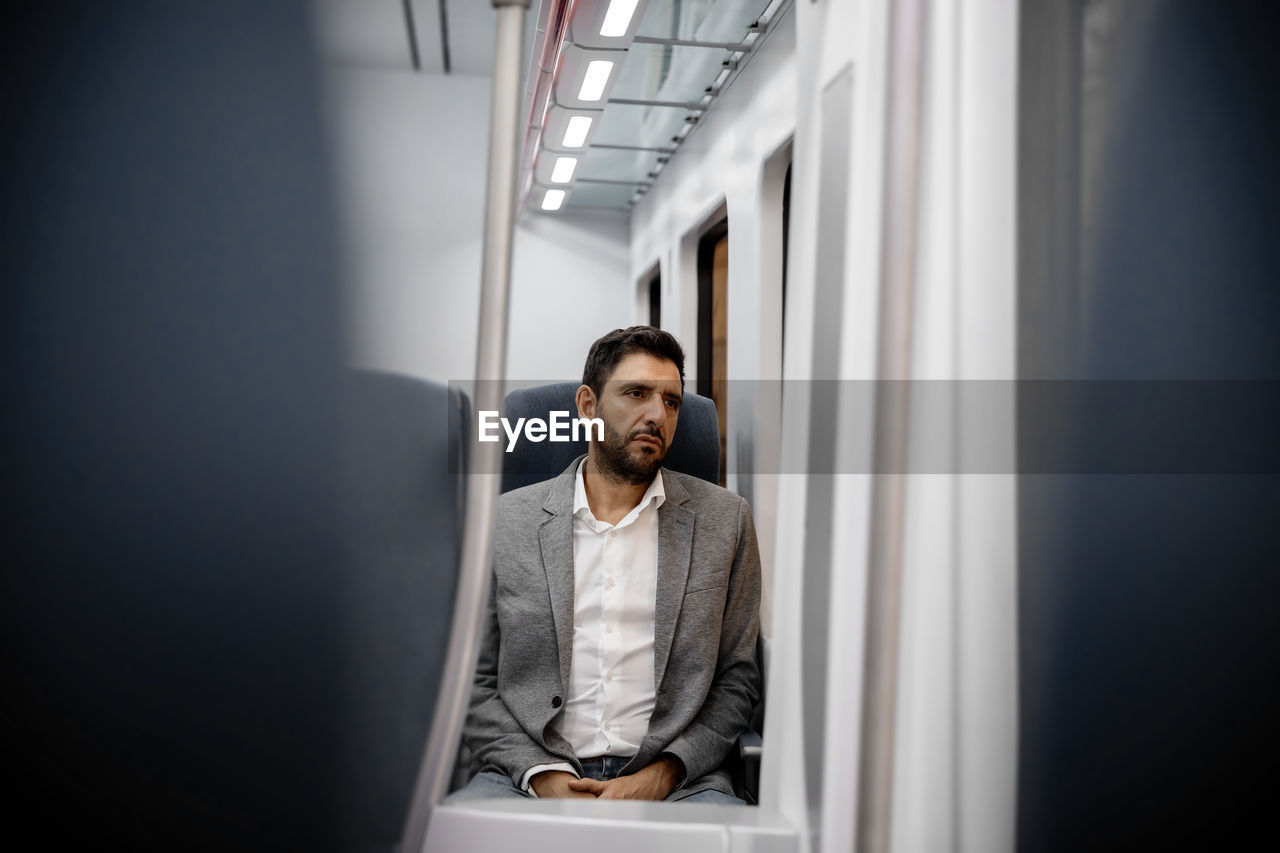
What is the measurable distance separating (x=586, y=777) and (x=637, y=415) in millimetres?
709

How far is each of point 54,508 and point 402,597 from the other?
28 centimetres

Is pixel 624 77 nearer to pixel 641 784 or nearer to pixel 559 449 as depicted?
pixel 559 449

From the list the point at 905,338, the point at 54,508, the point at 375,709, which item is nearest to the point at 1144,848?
the point at 905,338

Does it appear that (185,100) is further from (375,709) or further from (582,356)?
(582,356)

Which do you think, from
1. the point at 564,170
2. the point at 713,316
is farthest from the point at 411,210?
the point at 713,316

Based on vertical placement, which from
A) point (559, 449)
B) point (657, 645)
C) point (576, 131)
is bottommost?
point (657, 645)

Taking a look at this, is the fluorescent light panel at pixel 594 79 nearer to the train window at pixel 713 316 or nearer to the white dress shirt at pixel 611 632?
the train window at pixel 713 316

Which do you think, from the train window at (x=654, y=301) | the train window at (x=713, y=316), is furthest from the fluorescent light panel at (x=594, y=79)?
the train window at (x=654, y=301)

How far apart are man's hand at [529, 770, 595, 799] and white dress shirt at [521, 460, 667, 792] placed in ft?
0.31

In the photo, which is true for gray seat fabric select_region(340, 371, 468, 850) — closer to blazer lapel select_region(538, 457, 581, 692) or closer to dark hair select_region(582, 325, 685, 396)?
blazer lapel select_region(538, 457, 581, 692)

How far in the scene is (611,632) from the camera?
5.53ft

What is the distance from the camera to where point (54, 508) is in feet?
2.26

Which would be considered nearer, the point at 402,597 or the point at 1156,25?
the point at 402,597

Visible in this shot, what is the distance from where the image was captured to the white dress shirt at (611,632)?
65.0 inches
